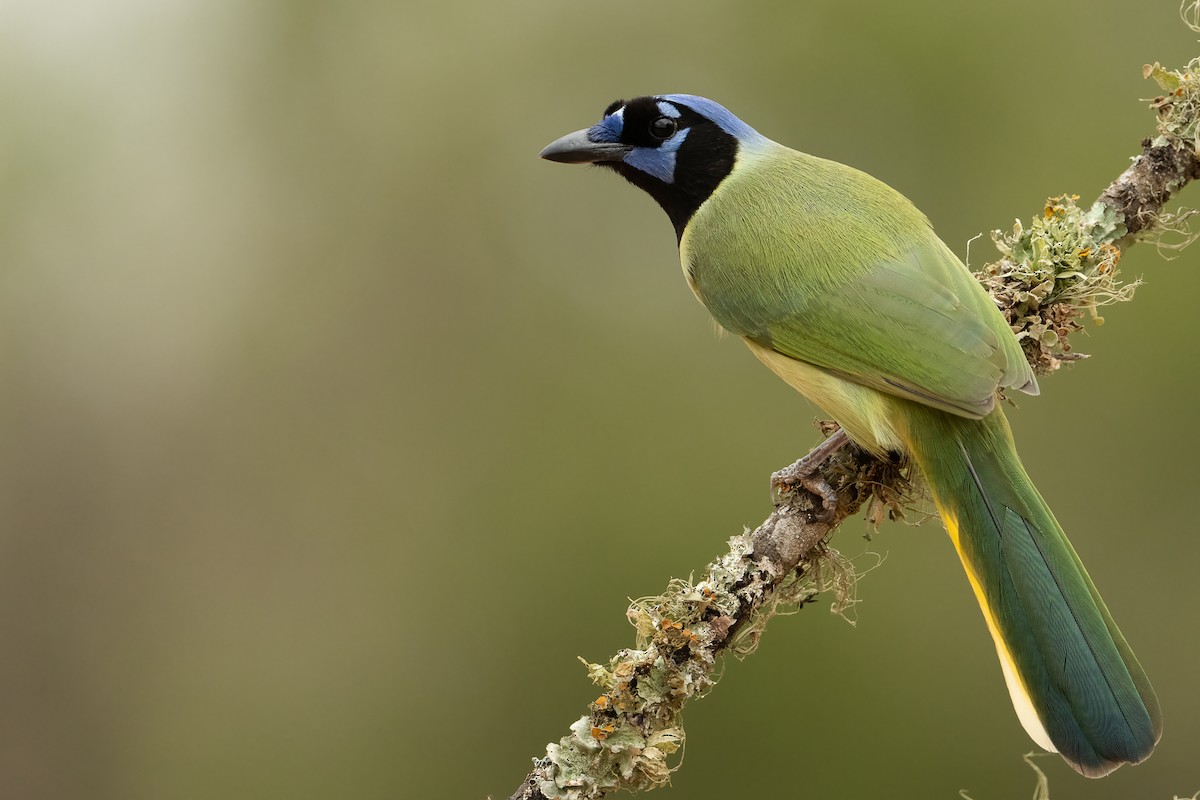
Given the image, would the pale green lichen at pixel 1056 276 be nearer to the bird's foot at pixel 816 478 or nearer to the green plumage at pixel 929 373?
the green plumage at pixel 929 373

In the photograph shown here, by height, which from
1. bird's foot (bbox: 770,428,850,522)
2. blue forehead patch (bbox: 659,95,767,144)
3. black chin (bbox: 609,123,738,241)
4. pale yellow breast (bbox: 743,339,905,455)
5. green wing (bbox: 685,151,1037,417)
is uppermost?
blue forehead patch (bbox: 659,95,767,144)

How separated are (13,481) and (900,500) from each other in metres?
4.15

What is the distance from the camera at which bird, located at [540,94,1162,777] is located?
7.38 feet

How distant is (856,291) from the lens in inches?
107

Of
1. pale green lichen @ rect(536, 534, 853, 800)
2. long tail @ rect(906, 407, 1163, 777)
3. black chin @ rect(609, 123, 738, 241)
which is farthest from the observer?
black chin @ rect(609, 123, 738, 241)

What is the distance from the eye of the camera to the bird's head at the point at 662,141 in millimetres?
3295

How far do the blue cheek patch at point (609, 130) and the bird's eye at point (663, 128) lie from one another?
0.28 feet

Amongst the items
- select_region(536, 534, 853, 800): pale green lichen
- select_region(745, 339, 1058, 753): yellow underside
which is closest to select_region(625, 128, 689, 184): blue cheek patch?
select_region(745, 339, 1058, 753): yellow underside

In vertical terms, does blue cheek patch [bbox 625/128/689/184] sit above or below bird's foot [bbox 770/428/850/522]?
above

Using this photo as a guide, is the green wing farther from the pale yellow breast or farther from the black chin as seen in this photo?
the black chin

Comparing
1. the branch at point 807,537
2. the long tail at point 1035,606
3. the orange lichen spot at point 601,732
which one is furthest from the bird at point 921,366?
the orange lichen spot at point 601,732

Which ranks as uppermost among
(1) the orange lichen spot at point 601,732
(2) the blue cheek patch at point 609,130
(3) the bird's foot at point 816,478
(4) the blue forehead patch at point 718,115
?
(4) the blue forehead patch at point 718,115

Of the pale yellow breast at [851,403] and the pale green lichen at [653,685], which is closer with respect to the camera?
the pale green lichen at [653,685]

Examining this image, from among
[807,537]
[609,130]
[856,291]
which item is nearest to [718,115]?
[609,130]
